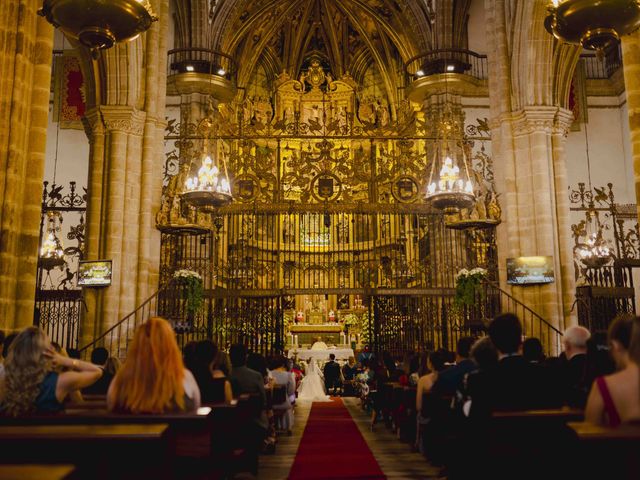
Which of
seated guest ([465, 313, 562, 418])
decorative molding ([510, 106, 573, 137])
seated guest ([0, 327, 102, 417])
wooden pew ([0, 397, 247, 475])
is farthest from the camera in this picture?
decorative molding ([510, 106, 573, 137])

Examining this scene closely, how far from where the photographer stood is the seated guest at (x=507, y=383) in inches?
152

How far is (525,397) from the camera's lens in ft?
12.7

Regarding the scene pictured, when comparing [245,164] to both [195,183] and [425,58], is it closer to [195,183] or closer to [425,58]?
[195,183]

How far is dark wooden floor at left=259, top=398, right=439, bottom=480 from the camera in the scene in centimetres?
638

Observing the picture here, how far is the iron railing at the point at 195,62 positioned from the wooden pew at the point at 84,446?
1647 centimetres

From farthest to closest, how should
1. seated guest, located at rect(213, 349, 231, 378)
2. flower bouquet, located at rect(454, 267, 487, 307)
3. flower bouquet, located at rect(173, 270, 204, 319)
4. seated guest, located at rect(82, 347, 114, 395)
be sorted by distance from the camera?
flower bouquet, located at rect(454, 267, 487, 307) < flower bouquet, located at rect(173, 270, 204, 319) < seated guest, located at rect(82, 347, 114, 395) < seated guest, located at rect(213, 349, 231, 378)

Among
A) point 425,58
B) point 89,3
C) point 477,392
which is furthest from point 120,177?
point 425,58

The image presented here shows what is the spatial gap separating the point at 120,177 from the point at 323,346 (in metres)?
7.99

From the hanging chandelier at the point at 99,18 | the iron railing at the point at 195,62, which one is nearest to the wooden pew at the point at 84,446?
the hanging chandelier at the point at 99,18

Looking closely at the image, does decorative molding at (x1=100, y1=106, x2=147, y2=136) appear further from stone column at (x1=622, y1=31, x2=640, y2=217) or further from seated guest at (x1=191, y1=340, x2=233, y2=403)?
stone column at (x1=622, y1=31, x2=640, y2=217)

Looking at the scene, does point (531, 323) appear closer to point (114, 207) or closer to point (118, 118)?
point (114, 207)

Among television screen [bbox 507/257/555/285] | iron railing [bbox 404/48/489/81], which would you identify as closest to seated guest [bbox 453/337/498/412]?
television screen [bbox 507/257/555/285]

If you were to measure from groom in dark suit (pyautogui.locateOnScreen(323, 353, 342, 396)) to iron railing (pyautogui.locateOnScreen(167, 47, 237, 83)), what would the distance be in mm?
8760

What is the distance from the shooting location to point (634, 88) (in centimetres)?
782
